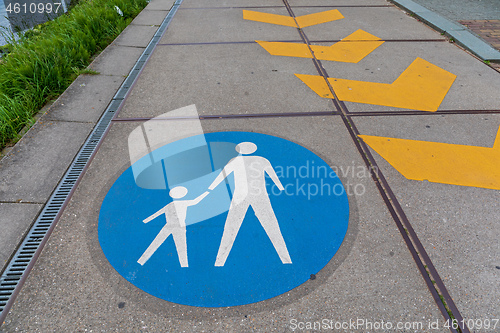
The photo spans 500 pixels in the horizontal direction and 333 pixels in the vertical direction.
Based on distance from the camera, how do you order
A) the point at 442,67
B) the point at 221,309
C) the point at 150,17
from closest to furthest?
1. the point at 221,309
2. the point at 442,67
3. the point at 150,17

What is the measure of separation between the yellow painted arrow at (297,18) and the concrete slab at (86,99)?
136 inches

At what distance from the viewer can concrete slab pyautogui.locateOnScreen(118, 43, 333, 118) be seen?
375 centimetres

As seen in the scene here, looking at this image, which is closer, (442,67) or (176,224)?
(176,224)

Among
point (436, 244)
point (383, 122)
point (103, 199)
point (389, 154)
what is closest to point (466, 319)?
point (436, 244)

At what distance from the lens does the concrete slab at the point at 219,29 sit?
5625mm

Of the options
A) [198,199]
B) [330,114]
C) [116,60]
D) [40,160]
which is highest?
[116,60]

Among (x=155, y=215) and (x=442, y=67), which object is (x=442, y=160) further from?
(x=155, y=215)

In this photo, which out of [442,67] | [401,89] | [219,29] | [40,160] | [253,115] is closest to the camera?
[40,160]

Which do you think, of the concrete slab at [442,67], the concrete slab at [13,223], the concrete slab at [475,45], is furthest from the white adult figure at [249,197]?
the concrete slab at [475,45]

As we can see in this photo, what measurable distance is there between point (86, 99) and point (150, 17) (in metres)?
3.48

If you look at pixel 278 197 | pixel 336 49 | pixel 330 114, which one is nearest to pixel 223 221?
pixel 278 197

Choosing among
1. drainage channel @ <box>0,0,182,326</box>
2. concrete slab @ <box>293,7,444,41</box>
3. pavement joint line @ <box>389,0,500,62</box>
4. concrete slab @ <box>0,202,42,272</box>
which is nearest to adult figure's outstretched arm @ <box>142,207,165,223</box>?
drainage channel @ <box>0,0,182,326</box>

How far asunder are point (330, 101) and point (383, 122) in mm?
672

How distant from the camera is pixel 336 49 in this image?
5.21 m
